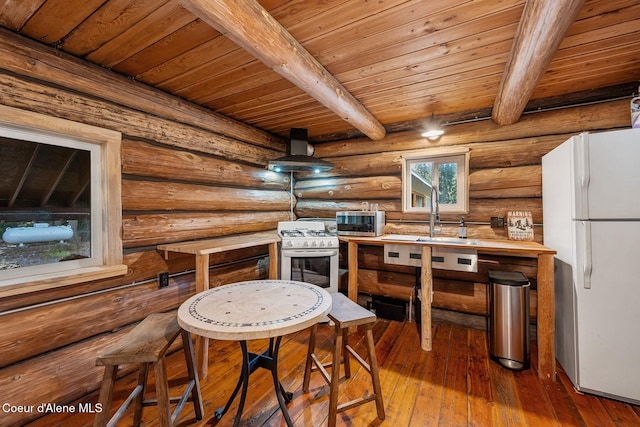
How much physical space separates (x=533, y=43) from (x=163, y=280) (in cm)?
309

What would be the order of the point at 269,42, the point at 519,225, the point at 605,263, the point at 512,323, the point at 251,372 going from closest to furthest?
the point at 269,42, the point at 251,372, the point at 605,263, the point at 512,323, the point at 519,225

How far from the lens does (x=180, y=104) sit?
7.90 ft

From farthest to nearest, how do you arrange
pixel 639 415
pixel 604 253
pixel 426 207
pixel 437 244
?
pixel 426 207 → pixel 437 244 → pixel 604 253 → pixel 639 415

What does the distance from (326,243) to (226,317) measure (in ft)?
5.63

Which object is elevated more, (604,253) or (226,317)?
(604,253)

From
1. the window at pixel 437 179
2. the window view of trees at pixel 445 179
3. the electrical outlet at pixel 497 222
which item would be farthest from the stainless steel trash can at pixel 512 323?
the window view of trees at pixel 445 179

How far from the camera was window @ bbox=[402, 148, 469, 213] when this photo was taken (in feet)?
9.58

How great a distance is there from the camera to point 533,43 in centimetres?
143

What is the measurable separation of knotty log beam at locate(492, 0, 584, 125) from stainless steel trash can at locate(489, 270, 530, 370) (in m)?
1.53

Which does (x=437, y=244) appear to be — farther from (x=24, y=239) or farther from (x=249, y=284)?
(x=24, y=239)

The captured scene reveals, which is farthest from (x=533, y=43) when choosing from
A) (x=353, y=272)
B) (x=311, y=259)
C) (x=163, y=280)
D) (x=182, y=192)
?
(x=163, y=280)

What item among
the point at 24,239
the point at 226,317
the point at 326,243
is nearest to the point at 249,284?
the point at 226,317

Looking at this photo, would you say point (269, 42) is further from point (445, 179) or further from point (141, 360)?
point (445, 179)

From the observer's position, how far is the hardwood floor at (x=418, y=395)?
5.24 ft
